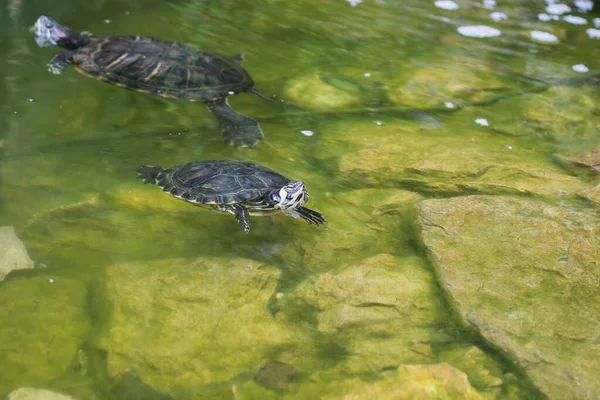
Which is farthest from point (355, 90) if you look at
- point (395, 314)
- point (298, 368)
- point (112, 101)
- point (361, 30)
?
point (298, 368)

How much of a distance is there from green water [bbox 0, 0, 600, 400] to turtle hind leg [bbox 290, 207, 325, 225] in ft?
0.25

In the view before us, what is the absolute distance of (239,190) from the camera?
300cm

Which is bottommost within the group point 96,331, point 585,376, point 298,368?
point 96,331

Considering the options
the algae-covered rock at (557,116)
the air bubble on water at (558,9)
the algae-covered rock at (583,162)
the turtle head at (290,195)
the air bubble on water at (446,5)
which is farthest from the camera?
the air bubble on water at (558,9)

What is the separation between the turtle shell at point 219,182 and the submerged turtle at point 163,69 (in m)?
0.91

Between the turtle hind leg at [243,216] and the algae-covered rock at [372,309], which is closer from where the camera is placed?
the algae-covered rock at [372,309]

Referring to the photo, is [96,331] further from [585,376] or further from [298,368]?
[585,376]

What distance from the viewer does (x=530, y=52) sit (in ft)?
18.2

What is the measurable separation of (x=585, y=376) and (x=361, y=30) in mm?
4152

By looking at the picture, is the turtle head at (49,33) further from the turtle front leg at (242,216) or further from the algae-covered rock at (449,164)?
the turtle front leg at (242,216)

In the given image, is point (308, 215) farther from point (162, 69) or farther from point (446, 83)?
point (446, 83)

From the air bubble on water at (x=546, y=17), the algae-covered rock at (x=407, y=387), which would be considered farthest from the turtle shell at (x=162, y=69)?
the air bubble on water at (x=546, y=17)

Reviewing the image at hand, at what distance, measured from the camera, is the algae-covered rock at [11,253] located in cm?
272

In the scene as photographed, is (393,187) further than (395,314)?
Yes
